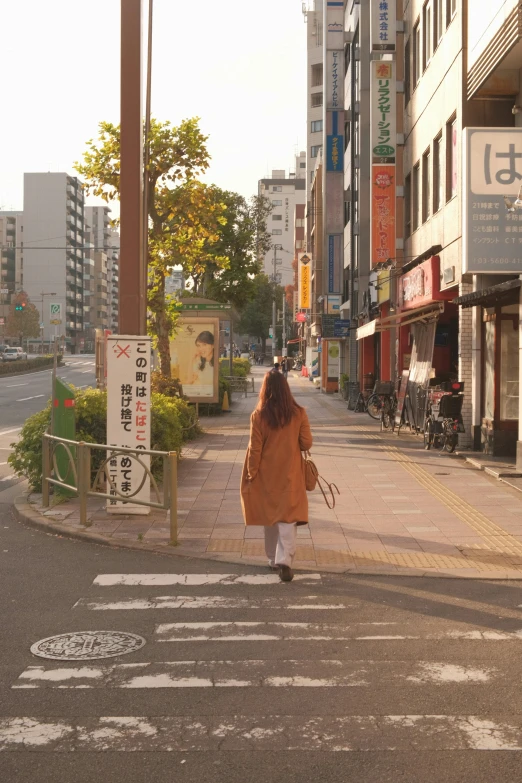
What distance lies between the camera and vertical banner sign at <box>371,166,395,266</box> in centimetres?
2634

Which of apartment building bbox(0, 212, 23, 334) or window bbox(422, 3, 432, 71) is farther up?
apartment building bbox(0, 212, 23, 334)

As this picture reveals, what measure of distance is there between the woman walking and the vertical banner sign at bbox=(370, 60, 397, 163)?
19576mm

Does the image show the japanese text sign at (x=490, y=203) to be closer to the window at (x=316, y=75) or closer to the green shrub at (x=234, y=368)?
the green shrub at (x=234, y=368)

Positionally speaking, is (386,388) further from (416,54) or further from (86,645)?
(86,645)

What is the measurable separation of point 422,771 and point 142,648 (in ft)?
7.83

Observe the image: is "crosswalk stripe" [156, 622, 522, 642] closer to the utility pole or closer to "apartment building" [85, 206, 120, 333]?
the utility pole

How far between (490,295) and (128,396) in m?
6.47

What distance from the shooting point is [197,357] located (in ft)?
88.2

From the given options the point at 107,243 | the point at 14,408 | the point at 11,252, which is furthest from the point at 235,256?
the point at 107,243

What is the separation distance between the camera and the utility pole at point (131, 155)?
11.1 m

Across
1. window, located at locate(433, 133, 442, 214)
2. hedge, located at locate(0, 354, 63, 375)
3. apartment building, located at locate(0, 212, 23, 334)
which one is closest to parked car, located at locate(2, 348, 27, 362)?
hedge, located at locate(0, 354, 63, 375)

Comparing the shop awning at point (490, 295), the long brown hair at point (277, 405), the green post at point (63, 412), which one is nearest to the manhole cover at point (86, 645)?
the long brown hair at point (277, 405)

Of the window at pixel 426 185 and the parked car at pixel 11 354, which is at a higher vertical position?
the window at pixel 426 185

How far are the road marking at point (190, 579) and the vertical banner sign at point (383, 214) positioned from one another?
19.0 metres
